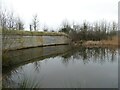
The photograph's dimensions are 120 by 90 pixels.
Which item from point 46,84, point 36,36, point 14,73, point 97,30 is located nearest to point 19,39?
point 36,36

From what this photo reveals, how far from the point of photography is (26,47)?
2195cm

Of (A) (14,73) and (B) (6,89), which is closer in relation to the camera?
(B) (6,89)

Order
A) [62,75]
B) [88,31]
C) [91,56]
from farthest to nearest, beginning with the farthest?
[88,31] → [91,56] → [62,75]

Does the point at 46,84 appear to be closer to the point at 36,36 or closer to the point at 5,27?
the point at 5,27

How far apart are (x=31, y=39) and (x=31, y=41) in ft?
0.73

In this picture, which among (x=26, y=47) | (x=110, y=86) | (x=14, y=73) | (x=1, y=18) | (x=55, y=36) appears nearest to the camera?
(x=110, y=86)

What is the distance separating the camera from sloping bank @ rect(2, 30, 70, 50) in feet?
46.0

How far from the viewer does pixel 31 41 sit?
24016mm

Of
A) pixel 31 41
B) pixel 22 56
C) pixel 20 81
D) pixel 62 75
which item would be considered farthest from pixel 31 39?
pixel 20 81

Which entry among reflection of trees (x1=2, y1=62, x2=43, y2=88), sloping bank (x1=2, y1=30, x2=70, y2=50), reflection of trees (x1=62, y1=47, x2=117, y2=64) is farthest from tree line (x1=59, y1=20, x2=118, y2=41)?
reflection of trees (x1=2, y1=62, x2=43, y2=88)

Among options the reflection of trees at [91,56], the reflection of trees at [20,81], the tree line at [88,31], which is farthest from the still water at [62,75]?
the tree line at [88,31]

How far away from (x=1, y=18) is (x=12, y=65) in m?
2.48

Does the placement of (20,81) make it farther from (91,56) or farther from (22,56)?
(91,56)

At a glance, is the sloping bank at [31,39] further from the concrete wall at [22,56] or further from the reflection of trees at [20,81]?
the reflection of trees at [20,81]
